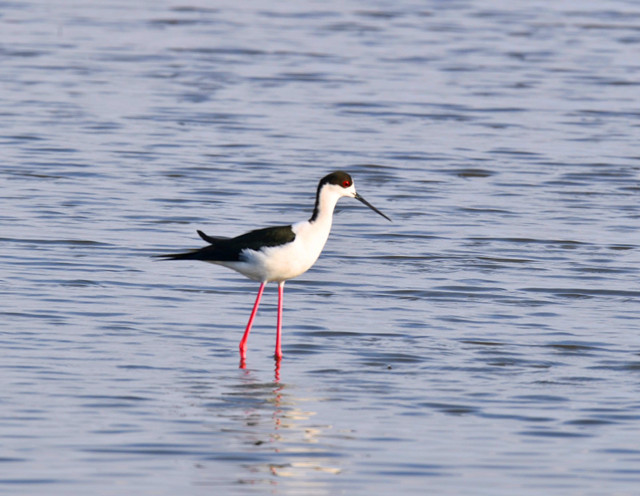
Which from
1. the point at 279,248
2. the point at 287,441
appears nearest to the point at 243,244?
the point at 279,248

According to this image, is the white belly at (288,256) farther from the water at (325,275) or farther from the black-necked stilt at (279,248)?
the water at (325,275)

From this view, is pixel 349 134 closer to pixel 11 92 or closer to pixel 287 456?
pixel 11 92

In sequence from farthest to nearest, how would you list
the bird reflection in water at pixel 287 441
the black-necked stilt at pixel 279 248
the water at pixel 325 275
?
the black-necked stilt at pixel 279 248 < the water at pixel 325 275 < the bird reflection in water at pixel 287 441

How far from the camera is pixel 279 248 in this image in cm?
898

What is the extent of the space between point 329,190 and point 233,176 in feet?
21.2

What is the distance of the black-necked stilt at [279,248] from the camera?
8992mm

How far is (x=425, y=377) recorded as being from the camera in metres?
8.27

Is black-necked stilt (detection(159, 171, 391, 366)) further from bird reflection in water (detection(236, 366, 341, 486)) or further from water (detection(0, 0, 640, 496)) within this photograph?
bird reflection in water (detection(236, 366, 341, 486))

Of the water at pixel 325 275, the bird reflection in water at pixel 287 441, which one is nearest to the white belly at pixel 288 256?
the water at pixel 325 275

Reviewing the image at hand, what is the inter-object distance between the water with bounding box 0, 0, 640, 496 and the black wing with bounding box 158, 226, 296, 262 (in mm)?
532

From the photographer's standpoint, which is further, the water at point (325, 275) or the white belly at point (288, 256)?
the white belly at point (288, 256)

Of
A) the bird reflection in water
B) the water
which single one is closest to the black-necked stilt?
the water

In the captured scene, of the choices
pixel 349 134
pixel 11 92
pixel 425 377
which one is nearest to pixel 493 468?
pixel 425 377

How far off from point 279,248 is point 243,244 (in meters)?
0.25
